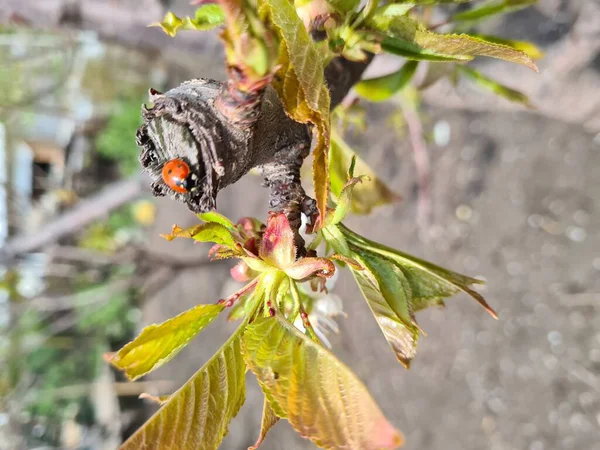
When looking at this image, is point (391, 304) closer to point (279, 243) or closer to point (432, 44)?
point (279, 243)

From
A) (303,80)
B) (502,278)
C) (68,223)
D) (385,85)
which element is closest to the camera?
(303,80)

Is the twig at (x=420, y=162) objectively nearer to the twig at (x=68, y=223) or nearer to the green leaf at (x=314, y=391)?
the twig at (x=68, y=223)

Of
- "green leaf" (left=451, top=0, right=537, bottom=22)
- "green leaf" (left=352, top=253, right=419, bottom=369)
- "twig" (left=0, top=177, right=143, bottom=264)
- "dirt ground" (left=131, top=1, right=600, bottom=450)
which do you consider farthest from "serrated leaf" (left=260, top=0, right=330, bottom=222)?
"twig" (left=0, top=177, right=143, bottom=264)

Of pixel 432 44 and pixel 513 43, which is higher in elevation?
pixel 513 43

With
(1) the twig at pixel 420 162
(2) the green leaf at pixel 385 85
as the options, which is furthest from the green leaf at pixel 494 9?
(1) the twig at pixel 420 162

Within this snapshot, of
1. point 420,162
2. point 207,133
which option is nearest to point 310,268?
point 207,133

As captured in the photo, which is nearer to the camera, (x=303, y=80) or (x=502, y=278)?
(x=303, y=80)

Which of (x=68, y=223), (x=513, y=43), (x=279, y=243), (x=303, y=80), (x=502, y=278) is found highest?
(x=513, y=43)
